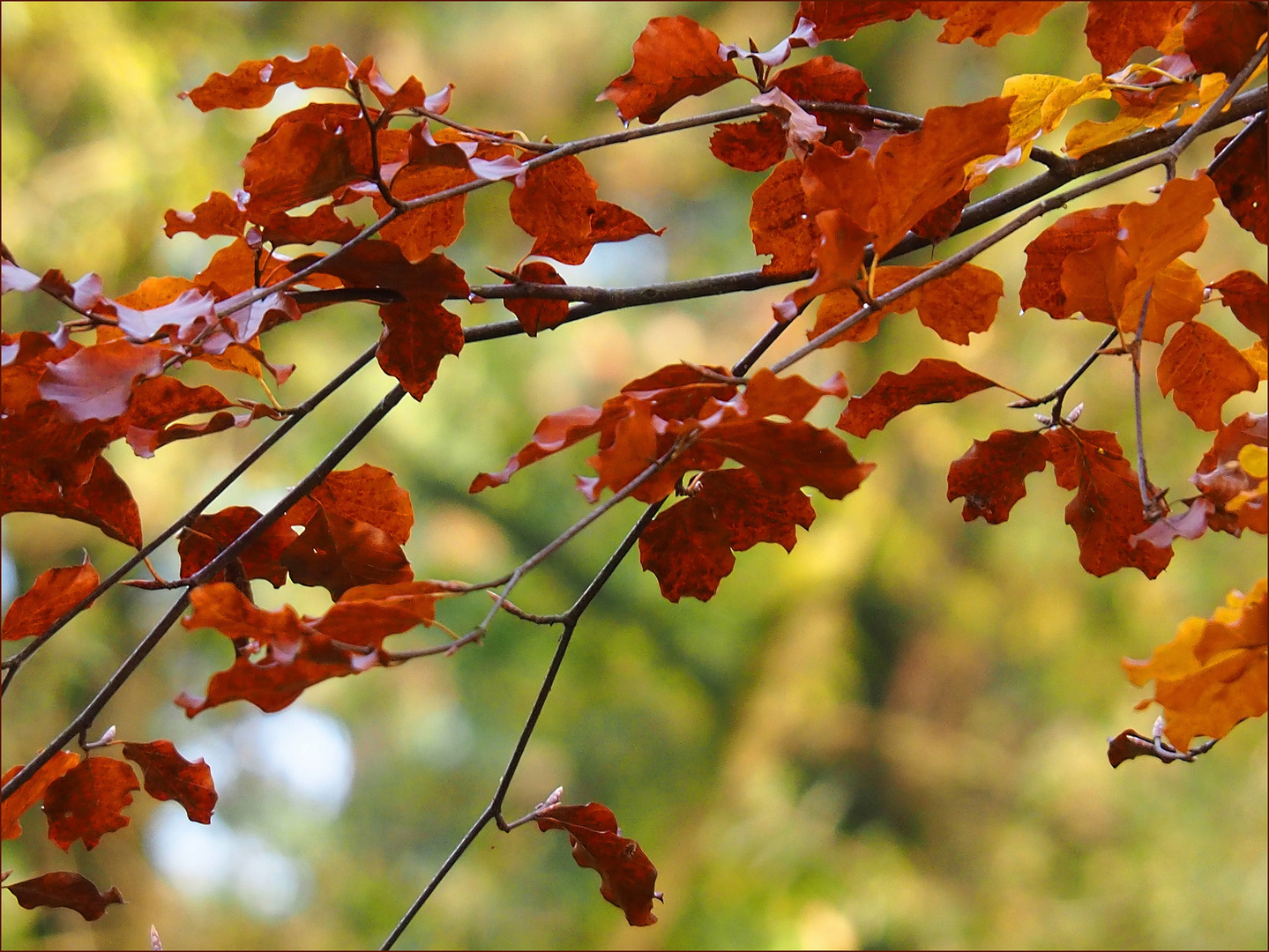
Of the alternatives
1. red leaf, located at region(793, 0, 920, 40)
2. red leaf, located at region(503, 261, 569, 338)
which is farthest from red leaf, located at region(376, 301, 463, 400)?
red leaf, located at region(793, 0, 920, 40)

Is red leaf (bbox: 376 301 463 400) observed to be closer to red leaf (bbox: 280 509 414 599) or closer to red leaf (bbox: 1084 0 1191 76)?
red leaf (bbox: 280 509 414 599)

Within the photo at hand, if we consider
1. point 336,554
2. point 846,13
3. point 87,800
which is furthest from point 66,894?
point 846,13

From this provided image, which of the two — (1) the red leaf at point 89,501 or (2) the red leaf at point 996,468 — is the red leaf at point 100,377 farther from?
(2) the red leaf at point 996,468

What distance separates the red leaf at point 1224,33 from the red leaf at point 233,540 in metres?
0.29

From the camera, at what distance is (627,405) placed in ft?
0.81

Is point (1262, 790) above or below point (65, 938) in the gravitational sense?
above

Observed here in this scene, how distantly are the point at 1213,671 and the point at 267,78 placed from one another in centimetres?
27

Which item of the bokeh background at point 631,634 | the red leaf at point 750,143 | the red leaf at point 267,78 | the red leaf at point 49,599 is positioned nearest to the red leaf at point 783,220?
the red leaf at point 750,143

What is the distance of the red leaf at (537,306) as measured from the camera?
331 mm

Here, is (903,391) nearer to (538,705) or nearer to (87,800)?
(538,705)

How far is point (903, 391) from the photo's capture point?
34 cm

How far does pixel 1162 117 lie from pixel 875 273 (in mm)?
101

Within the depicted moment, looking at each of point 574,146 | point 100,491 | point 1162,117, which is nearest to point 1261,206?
point 1162,117

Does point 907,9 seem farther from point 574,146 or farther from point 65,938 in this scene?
point 65,938
